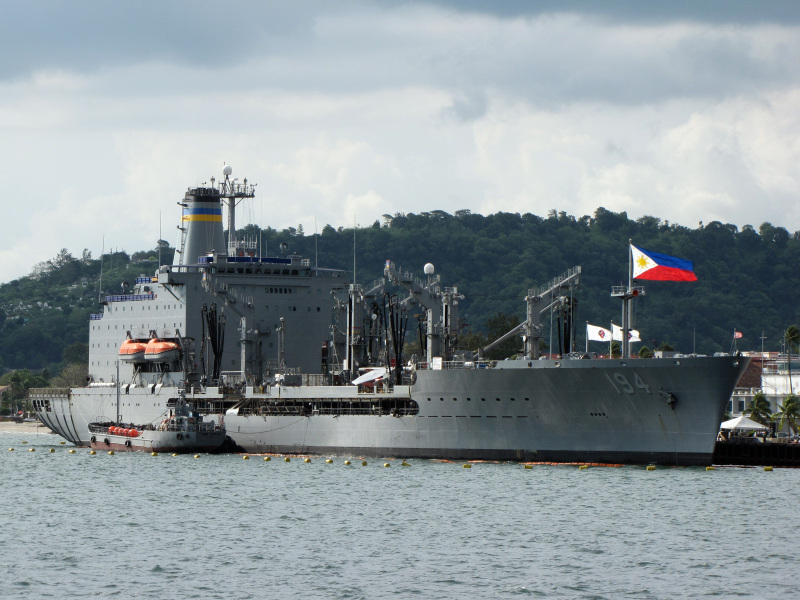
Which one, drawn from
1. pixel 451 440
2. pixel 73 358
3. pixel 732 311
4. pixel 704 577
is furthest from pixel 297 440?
pixel 732 311

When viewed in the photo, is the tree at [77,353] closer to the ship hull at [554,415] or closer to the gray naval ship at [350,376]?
the gray naval ship at [350,376]

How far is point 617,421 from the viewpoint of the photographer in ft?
143

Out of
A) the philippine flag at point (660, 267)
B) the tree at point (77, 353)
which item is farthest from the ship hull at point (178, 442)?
the tree at point (77, 353)

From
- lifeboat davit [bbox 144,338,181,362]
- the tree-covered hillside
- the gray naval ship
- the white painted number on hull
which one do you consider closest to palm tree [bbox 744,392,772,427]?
the gray naval ship

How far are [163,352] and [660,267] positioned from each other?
88.3 feet

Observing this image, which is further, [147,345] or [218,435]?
[147,345]

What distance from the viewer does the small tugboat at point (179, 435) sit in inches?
2147

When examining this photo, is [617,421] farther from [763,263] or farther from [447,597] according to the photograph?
[763,263]

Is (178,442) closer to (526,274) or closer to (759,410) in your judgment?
(759,410)

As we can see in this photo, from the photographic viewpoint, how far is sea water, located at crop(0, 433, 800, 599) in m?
24.7

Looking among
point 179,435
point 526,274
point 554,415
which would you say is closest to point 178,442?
point 179,435

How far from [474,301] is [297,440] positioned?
344 feet

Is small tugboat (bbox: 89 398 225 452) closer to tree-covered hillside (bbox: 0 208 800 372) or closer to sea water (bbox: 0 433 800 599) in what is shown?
sea water (bbox: 0 433 800 599)

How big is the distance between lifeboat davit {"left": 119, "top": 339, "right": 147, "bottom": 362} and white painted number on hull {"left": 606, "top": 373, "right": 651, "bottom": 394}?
88.2 feet
